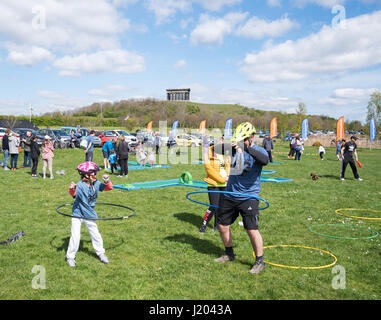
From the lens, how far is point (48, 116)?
74.2 metres

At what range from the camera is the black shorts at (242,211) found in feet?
17.7

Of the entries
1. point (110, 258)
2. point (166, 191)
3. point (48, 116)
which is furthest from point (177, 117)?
point (110, 258)

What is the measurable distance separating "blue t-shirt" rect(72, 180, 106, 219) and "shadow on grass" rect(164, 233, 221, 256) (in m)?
2.23

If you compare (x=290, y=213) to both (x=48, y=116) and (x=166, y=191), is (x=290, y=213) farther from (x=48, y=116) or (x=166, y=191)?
(x=48, y=116)

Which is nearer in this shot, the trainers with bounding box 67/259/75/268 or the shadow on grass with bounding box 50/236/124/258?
the trainers with bounding box 67/259/75/268

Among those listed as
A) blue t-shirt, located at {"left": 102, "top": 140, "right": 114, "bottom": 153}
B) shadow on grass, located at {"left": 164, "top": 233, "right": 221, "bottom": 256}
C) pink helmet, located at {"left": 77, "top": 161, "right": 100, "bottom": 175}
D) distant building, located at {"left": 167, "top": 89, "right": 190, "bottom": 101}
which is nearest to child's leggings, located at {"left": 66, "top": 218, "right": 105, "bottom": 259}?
pink helmet, located at {"left": 77, "top": 161, "right": 100, "bottom": 175}

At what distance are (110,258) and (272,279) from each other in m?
3.06

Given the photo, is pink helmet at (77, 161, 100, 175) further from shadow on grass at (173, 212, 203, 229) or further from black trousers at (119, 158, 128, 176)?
Result: black trousers at (119, 158, 128, 176)

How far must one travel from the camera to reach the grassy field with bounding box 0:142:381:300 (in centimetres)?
499

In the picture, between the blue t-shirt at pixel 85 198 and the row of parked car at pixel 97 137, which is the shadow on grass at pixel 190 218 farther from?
the row of parked car at pixel 97 137

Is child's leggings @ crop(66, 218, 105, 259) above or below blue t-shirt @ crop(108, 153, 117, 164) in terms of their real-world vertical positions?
below

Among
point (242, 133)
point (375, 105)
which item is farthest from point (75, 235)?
point (375, 105)

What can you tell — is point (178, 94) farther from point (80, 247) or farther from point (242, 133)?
point (242, 133)

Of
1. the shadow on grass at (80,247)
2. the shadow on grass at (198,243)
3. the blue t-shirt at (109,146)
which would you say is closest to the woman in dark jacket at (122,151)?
the blue t-shirt at (109,146)
